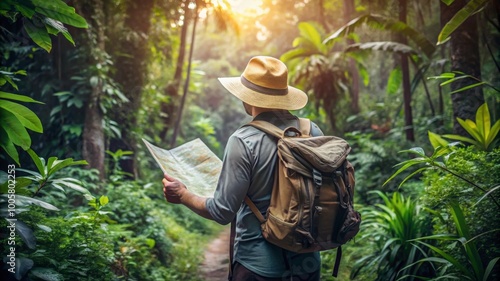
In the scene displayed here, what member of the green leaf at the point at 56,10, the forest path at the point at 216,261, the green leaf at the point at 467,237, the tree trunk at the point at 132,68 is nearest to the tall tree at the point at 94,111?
the tree trunk at the point at 132,68

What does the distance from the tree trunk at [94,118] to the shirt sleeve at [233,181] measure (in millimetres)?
3902

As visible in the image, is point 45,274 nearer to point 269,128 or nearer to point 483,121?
point 269,128

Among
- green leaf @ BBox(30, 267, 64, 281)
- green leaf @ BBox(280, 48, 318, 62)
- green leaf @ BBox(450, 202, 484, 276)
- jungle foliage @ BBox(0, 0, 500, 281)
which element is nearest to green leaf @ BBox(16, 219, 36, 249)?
A: jungle foliage @ BBox(0, 0, 500, 281)

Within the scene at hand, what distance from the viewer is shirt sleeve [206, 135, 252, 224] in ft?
6.95

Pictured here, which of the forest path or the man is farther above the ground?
the man

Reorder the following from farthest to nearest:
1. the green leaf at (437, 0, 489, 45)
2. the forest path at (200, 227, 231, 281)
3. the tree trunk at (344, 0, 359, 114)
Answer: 1. the tree trunk at (344, 0, 359, 114)
2. the forest path at (200, 227, 231, 281)
3. the green leaf at (437, 0, 489, 45)

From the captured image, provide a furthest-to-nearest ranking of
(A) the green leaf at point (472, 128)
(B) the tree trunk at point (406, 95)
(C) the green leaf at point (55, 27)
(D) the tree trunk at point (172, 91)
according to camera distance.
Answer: (D) the tree trunk at point (172, 91), (B) the tree trunk at point (406, 95), (A) the green leaf at point (472, 128), (C) the green leaf at point (55, 27)

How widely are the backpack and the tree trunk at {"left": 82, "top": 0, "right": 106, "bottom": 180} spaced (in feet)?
13.0

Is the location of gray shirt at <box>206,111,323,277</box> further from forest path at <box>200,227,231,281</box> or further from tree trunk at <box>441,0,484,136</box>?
forest path at <box>200,227,231,281</box>

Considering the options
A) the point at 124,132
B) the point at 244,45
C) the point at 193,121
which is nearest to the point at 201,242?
the point at 124,132

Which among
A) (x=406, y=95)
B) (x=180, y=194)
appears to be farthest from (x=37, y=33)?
(x=406, y=95)

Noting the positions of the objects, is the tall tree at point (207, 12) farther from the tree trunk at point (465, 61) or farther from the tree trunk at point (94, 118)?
the tree trunk at point (465, 61)

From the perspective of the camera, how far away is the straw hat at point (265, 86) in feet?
7.78

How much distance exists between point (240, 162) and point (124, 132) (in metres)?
6.20
